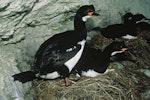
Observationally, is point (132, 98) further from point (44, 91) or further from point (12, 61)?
point (12, 61)

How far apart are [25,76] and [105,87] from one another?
1074 mm

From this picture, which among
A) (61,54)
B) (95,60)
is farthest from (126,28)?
(61,54)

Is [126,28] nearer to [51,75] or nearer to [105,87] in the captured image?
[105,87]

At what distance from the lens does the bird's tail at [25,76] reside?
15.0 feet

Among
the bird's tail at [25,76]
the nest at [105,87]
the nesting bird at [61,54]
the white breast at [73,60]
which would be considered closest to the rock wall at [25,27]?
the bird's tail at [25,76]

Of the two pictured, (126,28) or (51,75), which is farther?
(126,28)

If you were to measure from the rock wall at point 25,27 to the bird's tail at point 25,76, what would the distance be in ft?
0.19

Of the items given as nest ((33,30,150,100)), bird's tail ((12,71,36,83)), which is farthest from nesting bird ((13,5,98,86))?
nest ((33,30,150,100))

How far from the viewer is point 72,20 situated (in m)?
5.67

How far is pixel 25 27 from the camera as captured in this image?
193 inches

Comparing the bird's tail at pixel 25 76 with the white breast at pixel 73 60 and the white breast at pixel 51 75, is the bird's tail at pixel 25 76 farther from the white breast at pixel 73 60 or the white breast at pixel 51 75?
the white breast at pixel 73 60

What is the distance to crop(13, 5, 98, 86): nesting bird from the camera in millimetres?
4797

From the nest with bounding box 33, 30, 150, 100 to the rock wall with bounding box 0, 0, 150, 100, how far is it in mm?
303

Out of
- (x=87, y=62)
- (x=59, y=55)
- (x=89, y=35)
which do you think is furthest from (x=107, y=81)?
(x=89, y=35)
